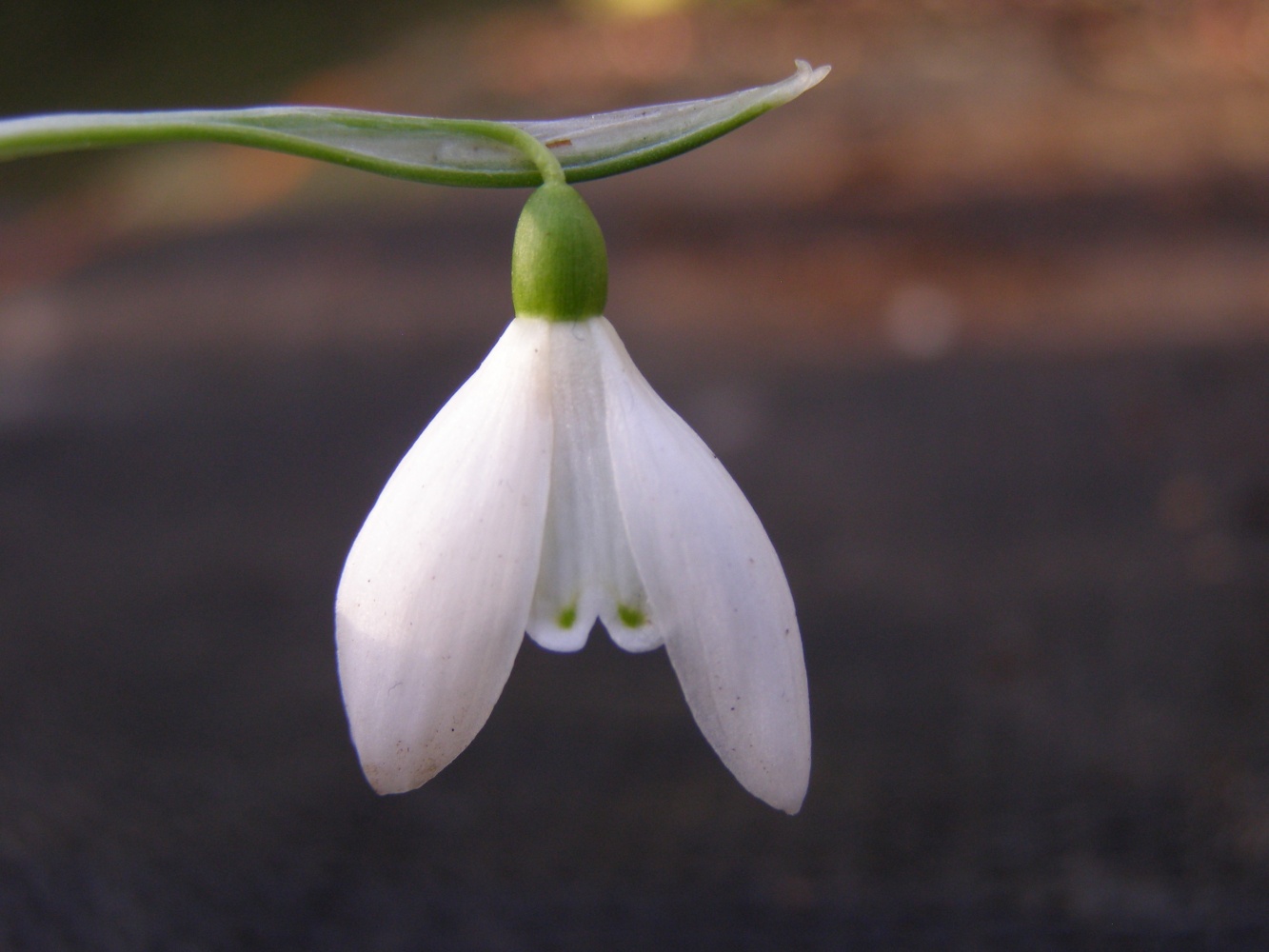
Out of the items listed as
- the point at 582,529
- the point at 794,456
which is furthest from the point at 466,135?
the point at 794,456

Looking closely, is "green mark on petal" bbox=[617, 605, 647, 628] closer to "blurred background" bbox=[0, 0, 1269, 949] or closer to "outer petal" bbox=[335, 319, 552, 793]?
"outer petal" bbox=[335, 319, 552, 793]

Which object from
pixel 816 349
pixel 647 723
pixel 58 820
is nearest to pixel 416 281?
pixel 816 349

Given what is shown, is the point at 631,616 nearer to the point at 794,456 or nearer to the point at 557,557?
the point at 557,557

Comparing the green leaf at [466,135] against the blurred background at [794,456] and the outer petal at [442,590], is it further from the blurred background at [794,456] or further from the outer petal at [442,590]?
the blurred background at [794,456]

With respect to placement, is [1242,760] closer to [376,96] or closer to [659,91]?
[659,91]

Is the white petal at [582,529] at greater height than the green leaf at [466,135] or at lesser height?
lesser

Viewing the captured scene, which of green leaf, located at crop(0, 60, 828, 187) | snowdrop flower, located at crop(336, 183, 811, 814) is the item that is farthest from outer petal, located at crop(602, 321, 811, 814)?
green leaf, located at crop(0, 60, 828, 187)

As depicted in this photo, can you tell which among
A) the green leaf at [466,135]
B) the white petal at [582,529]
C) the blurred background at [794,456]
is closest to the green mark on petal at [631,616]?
the white petal at [582,529]
